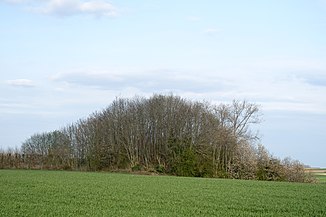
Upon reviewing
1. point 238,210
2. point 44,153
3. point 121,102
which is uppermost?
point 121,102

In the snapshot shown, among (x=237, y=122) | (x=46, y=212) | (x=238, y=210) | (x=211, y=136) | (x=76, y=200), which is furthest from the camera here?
(x=237, y=122)

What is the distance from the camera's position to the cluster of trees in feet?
194

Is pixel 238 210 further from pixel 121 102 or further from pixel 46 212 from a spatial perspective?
pixel 121 102

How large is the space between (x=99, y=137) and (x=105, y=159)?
3046 millimetres

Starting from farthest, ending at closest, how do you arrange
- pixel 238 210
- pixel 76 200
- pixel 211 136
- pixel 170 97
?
1. pixel 170 97
2. pixel 211 136
3. pixel 76 200
4. pixel 238 210

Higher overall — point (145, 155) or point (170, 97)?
point (170, 97)

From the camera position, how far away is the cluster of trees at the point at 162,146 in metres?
59.0

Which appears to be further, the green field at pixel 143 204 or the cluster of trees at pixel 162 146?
the cluster of trees at pixel 162 146

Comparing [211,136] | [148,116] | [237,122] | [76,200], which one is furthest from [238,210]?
[237,122]

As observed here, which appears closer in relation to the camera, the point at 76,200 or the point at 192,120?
the point at 76,200

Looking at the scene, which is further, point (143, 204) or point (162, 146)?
point (162, 146)

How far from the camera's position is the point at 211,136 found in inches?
2410

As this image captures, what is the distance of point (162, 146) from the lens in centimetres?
6256

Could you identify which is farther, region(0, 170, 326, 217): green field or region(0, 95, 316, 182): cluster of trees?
region(0, 95, 316, 182): cluster of trees
